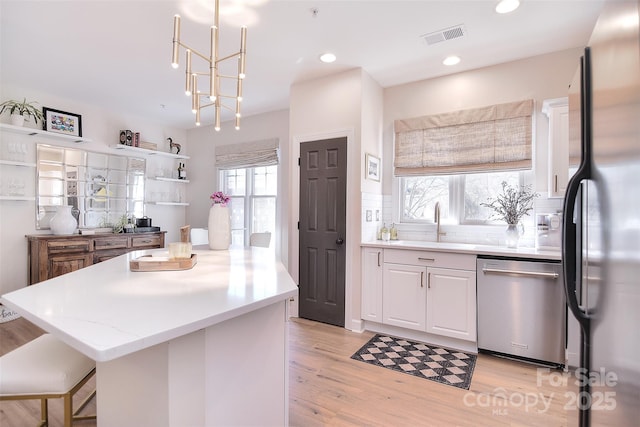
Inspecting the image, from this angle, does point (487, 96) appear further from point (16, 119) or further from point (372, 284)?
point (16, 119)

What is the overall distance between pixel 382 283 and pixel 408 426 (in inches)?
57.6

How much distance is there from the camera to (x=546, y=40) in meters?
2.73

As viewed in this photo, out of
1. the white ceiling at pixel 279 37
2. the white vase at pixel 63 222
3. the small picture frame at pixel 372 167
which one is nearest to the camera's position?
the white ceiling at pixel 279 37

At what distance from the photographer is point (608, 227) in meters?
0.80

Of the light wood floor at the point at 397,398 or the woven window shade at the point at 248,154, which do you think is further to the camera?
the woven window shade at the point at 248,154

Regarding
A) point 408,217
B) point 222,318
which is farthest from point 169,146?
point 222,318

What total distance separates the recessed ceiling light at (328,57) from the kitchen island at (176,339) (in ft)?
7.69

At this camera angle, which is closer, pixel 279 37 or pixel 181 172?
pixel 279 37

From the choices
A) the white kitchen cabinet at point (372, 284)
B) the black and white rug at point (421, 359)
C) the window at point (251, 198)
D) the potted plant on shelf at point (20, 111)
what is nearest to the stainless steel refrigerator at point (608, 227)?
the black and white rug at point (421, 359)

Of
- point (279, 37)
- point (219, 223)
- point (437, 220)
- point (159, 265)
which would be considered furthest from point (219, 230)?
point (437, 220)

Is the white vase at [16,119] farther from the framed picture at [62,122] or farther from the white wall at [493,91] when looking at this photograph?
the white wall at [493,91]

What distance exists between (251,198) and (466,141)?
3.24 metres

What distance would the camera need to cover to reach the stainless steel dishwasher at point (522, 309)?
7.93ft

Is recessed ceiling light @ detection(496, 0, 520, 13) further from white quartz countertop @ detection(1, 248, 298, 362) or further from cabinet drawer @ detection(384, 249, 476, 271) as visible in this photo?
white quartz countertop @ detection(1, 248, 298, 362)
